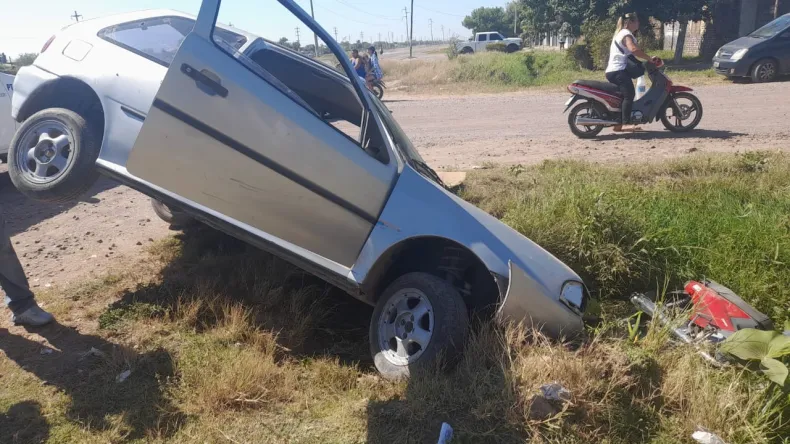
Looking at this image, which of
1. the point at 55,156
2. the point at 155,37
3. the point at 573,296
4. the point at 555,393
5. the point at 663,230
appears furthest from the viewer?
the point at 663,230

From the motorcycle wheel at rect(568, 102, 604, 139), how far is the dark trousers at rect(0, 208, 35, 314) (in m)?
7.79

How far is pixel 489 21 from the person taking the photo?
80.5m

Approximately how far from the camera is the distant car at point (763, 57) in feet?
47.1

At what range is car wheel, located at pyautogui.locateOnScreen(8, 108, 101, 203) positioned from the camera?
13.2 feet

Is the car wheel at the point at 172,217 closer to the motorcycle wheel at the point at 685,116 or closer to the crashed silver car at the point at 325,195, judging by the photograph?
the crashed silver car at the point at 325,195

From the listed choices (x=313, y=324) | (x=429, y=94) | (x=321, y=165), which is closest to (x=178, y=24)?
(x=321, y=165)

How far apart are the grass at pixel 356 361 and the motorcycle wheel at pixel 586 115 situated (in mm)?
3874

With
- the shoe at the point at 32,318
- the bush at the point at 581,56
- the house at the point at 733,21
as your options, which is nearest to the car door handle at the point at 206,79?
the shoe at the point at 32,318

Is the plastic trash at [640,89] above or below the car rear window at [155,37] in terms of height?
below

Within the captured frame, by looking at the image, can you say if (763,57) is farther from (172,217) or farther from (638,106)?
(172,217)

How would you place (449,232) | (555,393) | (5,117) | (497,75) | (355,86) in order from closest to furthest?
(555,393) < (449,232) < (355,86) < (5,117) < (497,75)

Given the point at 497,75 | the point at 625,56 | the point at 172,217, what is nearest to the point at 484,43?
the point at 497,75

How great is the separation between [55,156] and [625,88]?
25.1ft

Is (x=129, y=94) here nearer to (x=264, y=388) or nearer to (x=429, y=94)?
(x=264, y=388)
